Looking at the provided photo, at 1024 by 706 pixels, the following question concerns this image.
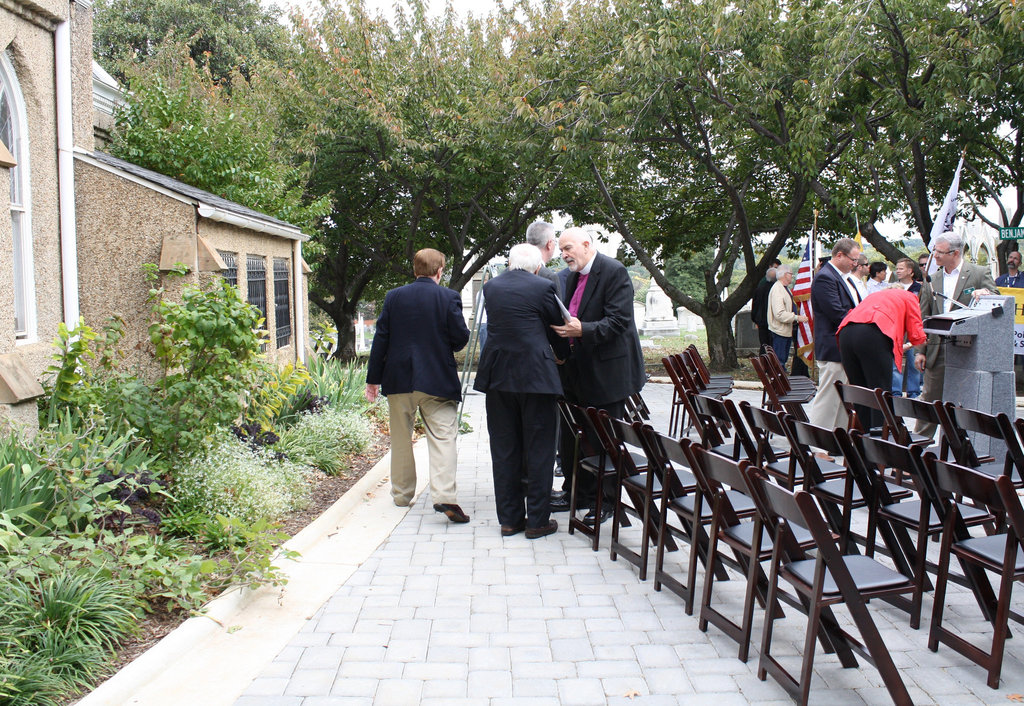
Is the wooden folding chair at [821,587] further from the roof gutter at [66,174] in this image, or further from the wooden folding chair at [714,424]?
the roof gutter at [66,174]

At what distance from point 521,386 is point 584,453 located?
76cm

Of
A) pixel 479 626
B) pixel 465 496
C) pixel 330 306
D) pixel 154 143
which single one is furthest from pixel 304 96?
pixel 479 626

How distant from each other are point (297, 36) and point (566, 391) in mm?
17983

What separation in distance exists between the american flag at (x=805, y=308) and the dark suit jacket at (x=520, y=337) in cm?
758

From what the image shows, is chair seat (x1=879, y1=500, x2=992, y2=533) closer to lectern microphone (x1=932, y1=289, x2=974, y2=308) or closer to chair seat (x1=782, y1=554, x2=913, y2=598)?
chair seat (x1=782, y1=554, x2=913, y2=598)

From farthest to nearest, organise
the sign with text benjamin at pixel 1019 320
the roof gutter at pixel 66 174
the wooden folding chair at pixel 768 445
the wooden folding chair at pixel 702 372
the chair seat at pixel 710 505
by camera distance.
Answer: the sign with text benjamin at pixel 1019 320 → the wooden folding chair at pixel 702 372 → the roof gutter at pixel 66 174 → the wooden folding chair at pixel 768 445 → the chair seat at pixel 710 505

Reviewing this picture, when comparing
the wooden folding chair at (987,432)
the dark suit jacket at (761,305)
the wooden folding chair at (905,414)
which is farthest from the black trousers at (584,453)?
the dark suit jacket at (761,305)

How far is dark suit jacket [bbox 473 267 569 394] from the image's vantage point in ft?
18.8

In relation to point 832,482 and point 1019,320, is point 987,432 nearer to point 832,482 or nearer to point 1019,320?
point 832,482

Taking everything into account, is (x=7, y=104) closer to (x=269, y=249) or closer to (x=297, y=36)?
(x=269, y=249)

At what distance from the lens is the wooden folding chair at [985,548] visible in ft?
11.1

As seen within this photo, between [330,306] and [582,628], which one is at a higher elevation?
[330,306]

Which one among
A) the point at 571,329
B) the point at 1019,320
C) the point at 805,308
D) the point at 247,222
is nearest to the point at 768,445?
the point at 571,329

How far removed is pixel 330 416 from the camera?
28.3 ft
